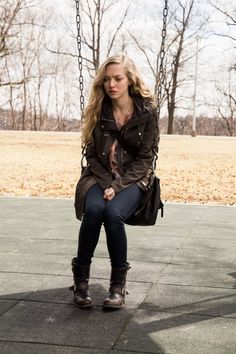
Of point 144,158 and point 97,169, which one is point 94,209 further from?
point 144,158

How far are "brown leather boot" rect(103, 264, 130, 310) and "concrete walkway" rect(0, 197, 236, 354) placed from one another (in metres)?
0.05

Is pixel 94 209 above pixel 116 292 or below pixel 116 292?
above

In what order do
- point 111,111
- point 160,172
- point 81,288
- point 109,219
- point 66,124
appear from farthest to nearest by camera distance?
point 66,124, point 160,172, point 111,111, point 81,288, point 109,219

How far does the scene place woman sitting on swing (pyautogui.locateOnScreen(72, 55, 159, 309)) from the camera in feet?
9.83

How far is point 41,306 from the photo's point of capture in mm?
3004

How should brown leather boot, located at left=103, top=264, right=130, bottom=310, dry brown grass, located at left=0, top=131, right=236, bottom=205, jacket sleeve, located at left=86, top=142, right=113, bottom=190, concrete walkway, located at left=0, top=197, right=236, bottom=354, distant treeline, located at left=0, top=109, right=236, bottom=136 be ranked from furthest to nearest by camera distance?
1. distant treeline, located at left=0, top=109, right=236, bottom=136
2. dry brown grass, located at left=0, top=131, right=236, bottom=205
3. jacket sleeve, located at left=86, top=142, right=113, bottom=190
4. brown leather boot, located at left=103, top=264, right=130, bottom=310
5. concrete walkway, located at left=0, top=197, right=236, bottom=354

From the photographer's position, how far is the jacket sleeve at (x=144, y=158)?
307 cm

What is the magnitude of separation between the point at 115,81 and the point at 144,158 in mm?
451

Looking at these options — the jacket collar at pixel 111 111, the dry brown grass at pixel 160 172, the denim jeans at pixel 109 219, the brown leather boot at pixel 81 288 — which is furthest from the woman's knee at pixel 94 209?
the dry brown grass at pixel 160 172

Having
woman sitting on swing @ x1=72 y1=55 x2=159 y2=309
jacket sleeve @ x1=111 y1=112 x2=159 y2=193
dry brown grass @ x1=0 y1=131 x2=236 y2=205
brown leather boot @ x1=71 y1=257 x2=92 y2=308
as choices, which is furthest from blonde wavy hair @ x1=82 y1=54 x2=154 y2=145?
dry brown grass @ x1=0 y1=131 x2=236 y2=205

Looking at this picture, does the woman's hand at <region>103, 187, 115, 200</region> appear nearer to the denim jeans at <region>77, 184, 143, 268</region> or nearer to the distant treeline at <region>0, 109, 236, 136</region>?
the denim jeans at <region>77, 184, 143, 268</region>

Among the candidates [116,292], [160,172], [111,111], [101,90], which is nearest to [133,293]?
[116,292]

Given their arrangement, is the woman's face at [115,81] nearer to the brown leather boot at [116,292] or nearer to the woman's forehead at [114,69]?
the woman's forehead at [114,69]

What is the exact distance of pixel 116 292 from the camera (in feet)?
9.91
